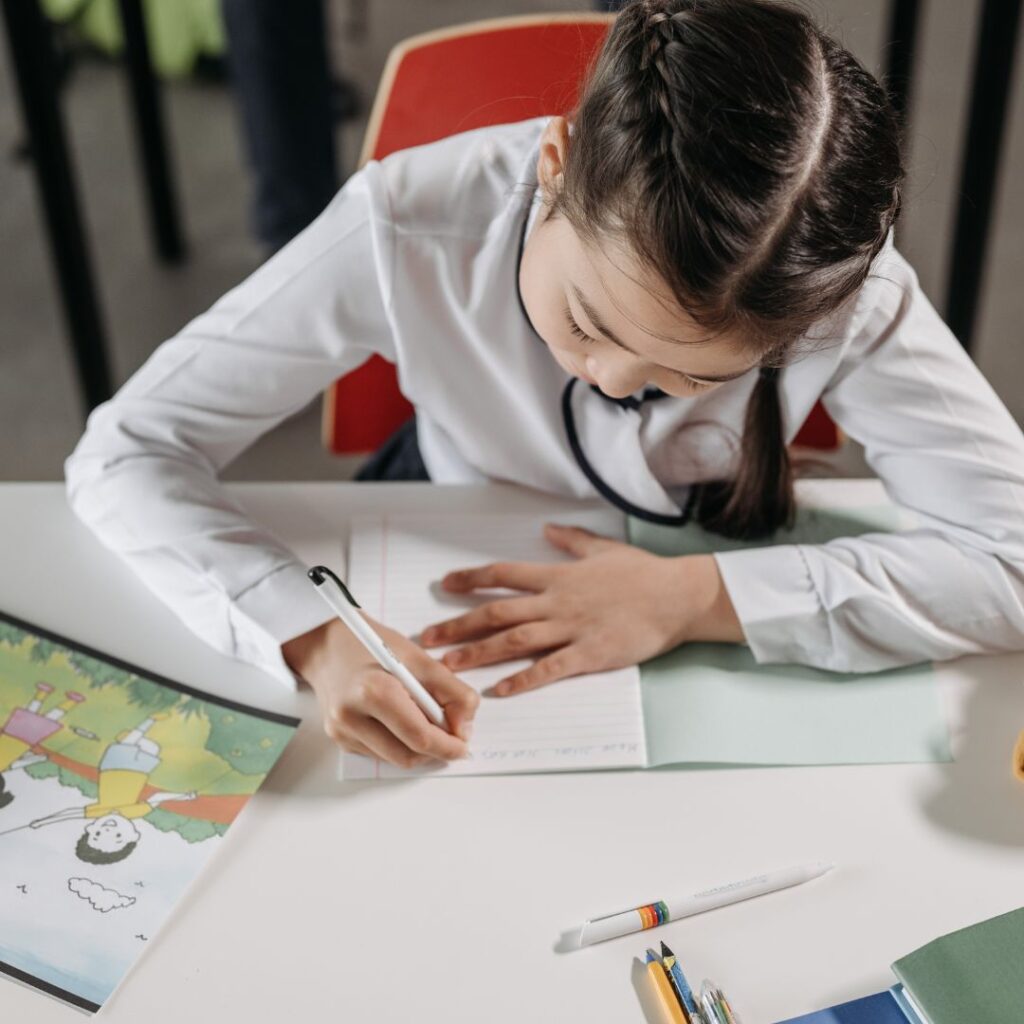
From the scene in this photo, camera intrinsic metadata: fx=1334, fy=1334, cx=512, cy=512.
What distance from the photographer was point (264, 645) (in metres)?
0.86

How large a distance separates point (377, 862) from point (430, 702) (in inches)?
4.1

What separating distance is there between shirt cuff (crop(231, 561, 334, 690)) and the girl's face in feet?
0.76

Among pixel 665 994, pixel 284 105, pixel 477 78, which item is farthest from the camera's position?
pixel 284 105

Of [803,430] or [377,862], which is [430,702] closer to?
[377,862]

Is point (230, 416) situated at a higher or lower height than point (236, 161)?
higher

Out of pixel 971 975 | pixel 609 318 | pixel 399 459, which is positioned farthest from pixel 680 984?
pixel 399 459

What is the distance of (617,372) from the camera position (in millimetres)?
808

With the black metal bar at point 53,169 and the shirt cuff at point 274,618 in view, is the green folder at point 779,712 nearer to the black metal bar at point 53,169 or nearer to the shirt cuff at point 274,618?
the shirt cuff at point 274,618

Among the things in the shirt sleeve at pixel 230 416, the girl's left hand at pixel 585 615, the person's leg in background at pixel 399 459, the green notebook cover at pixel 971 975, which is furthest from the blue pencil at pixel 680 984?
the person's leg in background at pixel 399 459

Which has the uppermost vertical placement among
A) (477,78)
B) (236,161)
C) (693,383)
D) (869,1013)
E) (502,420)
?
(477,78)

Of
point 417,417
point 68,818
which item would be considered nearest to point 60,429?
point 417,417

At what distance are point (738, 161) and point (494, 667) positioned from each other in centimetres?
36

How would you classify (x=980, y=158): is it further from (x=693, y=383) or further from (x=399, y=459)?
(x=693, y=383)

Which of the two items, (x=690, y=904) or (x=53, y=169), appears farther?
(x=53, y=169)
